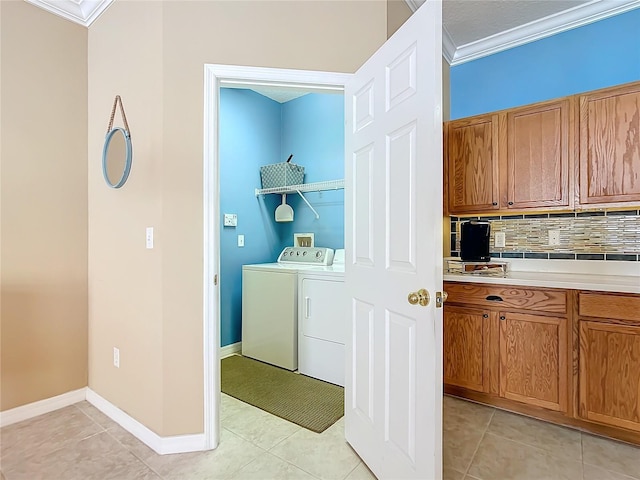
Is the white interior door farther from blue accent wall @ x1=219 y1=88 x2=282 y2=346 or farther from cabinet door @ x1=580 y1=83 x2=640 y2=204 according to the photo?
blue accent wall @ x1=219 y1=88 x2=282 y2=346

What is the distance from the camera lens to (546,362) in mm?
2006

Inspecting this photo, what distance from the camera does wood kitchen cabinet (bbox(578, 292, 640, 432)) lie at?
175 cm

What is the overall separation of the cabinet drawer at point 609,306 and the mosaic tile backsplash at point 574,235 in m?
0.57

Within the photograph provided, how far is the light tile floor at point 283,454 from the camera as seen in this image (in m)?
1.59

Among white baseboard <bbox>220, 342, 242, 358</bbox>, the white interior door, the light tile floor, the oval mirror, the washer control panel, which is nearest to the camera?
the white interior door

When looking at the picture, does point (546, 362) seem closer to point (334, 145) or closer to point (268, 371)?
point (268, 371)

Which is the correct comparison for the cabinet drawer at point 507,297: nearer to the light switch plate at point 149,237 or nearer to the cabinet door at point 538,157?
the cabinet door at point 538,157

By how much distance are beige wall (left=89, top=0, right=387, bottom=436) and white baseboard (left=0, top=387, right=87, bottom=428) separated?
0.60 m

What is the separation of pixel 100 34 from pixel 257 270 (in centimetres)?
207

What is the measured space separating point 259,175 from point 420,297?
8.91ft

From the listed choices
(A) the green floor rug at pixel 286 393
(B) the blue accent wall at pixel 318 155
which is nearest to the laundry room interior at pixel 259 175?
(B) the blue accent wall at pixel 318 155

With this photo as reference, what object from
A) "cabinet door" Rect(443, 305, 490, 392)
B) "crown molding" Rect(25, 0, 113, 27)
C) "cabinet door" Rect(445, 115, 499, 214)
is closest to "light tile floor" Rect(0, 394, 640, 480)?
"cabinet door" Rect(443, 305, 490, 392)

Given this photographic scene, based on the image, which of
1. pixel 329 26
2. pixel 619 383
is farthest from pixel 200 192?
pixel 619 383

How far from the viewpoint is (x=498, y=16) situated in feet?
7.87
